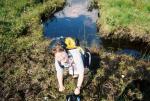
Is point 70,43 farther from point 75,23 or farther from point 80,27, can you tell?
→ point 75,23

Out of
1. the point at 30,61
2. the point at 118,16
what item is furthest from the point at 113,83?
the point at 118,16

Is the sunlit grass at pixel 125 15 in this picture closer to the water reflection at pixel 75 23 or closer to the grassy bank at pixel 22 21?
the water reflection at pixel 75 23

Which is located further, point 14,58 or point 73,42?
point 14,58

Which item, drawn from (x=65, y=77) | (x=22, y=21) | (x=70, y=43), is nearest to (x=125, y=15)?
(x=22, y=21)

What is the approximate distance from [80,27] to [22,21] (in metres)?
2.28

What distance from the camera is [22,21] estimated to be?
42.4 feet

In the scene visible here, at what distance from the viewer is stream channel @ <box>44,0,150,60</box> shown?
1195 cm

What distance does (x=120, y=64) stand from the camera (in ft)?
33.8

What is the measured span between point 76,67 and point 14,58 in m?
3.29

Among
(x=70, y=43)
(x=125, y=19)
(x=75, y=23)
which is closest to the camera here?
(x=70, y=43)

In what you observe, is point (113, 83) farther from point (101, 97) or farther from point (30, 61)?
point (30, 61)

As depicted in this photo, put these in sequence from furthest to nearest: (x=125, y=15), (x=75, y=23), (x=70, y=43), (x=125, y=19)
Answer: (x=75, y=23) < (x=125, y=15) < (x=125, y=19) < (x=70, y=43)

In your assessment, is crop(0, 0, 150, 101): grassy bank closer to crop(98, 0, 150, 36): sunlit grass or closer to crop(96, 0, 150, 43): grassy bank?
crop(96, 0, 150, 43): grassy bank

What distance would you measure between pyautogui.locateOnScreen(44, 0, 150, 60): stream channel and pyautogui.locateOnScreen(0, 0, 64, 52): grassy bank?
432 millimetres
